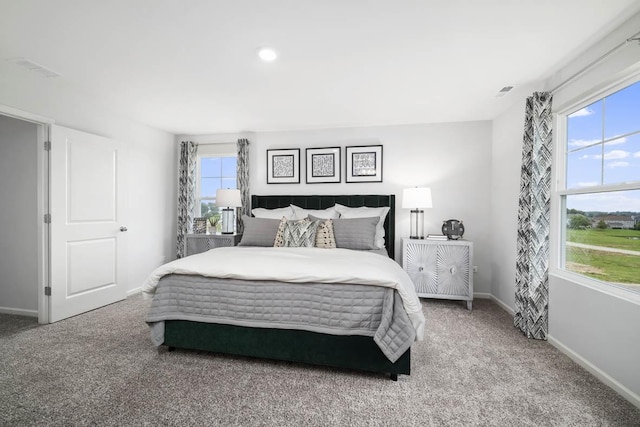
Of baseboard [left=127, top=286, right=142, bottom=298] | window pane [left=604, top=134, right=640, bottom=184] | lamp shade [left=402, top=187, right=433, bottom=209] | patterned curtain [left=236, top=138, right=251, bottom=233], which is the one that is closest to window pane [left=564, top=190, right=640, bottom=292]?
window pane [left=604, top=134, right=640, bottom=184]

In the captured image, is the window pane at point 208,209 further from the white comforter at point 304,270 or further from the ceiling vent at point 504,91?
the ceiling vent at point 504,91

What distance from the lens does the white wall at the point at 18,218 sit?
321cm

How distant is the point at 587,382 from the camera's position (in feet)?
6.48

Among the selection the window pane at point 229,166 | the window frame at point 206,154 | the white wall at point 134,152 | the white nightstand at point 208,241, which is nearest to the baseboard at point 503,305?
the white nightstand at point 208,241

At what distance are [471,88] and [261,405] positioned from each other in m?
3.35

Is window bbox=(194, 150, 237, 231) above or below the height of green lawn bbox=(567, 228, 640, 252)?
above

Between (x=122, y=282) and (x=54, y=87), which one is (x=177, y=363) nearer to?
(x=122, y=282)

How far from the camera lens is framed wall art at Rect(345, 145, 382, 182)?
423 cm

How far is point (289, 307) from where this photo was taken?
2105 millimetres

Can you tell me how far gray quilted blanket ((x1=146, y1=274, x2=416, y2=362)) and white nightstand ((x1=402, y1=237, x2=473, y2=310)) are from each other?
1.79 m

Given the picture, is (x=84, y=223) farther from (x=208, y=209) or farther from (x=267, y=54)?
(x=267, y=54)

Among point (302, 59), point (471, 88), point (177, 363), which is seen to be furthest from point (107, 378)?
point (471, 88)

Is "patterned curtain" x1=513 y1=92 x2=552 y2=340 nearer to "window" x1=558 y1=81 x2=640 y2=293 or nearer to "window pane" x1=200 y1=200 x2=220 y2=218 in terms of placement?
"window" x1=558 y1=81 x2=640 y2=293

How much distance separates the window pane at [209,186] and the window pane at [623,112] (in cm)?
468
